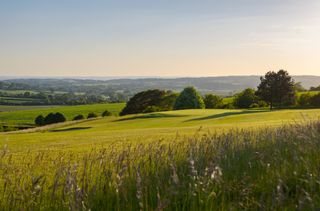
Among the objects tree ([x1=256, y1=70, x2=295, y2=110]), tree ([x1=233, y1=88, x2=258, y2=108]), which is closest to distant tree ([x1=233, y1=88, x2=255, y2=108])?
tree ([x1=233, y1=88, x2=258, y2=108])

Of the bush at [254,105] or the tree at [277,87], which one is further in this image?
the bush at [254,105]

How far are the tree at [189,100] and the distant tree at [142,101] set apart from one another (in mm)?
6869

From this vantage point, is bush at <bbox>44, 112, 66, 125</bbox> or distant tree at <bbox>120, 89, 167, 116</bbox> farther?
distant tree at <bbox>120, 89, 167, 116</bbox>

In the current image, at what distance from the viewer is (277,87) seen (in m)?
76.7

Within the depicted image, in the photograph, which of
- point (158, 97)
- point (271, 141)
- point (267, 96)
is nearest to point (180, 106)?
point (158, 97)

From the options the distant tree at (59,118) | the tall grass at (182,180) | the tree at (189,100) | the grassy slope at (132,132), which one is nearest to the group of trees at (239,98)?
the tree at (189,100)

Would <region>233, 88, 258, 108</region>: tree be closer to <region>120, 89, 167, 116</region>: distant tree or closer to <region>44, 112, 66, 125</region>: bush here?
<region>120, 89, 167, 116</region>: distant tree

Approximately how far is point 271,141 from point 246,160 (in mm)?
1757

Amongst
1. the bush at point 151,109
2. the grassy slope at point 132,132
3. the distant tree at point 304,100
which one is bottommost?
the bush at point 151,109

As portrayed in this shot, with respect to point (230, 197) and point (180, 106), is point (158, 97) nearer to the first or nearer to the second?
point (180, 106)

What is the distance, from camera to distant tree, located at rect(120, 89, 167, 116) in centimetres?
9644

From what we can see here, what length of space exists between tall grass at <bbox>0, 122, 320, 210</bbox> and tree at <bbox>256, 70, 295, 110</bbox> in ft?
230

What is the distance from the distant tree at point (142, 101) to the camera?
9644 cm

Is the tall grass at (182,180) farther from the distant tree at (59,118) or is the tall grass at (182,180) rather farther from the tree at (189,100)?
the tree at (189,100)
